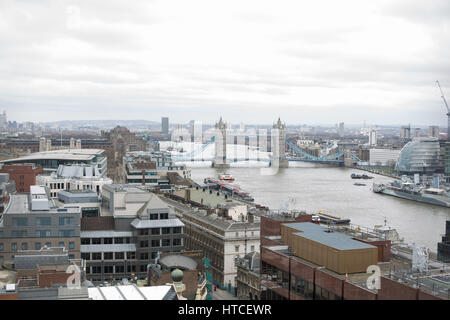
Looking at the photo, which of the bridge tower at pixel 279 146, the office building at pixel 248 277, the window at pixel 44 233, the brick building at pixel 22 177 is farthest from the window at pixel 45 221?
the bridge tower at pixel 279 146

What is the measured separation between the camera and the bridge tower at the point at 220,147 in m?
42.9

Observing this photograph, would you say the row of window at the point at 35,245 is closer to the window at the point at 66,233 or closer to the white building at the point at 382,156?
the window at the point at 66,233

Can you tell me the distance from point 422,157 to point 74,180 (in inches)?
1112

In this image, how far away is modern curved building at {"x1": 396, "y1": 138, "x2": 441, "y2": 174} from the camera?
37.2 metres

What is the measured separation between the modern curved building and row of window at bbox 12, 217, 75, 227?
31.7 metres

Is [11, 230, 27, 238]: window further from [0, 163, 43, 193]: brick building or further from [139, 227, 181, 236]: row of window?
[0, 163, 43, 193]: brick building

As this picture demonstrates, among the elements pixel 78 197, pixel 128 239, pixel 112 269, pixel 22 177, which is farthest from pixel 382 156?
pixel 112 269

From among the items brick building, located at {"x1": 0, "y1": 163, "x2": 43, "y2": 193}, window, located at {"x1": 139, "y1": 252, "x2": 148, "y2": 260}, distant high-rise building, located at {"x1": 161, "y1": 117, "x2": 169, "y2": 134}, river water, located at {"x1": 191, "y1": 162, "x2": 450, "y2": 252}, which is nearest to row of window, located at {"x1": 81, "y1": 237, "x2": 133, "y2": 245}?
window, located at {"x1": 139, "y1": 252, "x2": 148, "y2": 260}

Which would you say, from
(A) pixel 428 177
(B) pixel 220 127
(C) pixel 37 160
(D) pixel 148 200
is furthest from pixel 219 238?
(B) pixel 220 127

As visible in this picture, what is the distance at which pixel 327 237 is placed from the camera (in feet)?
20.1

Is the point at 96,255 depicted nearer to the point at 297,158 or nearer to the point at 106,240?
the point at 106,240

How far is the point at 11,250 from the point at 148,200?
2414mm

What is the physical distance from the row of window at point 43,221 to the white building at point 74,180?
4.24 m

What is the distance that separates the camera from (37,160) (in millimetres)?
20734
